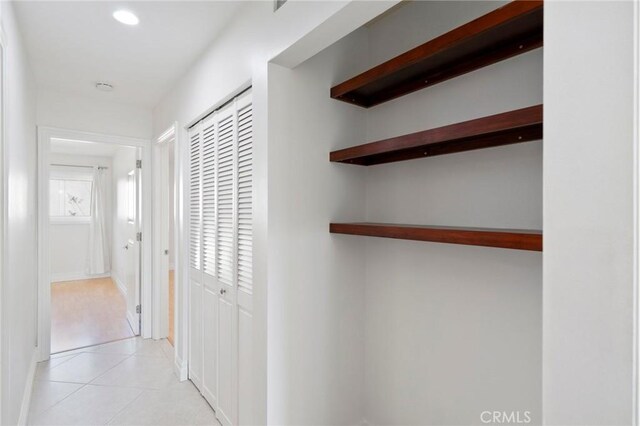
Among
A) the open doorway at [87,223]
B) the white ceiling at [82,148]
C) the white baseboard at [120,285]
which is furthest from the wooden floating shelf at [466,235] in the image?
→ the white ceiling at [82,148]

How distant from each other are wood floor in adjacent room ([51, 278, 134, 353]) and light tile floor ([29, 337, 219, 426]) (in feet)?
1.16

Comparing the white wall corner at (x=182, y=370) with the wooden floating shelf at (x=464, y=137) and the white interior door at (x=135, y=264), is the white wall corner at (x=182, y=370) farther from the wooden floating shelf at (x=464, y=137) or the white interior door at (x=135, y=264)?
the wooden floating shelf at (x=464, y=137)

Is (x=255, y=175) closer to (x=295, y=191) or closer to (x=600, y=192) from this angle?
(x=295, y=191)

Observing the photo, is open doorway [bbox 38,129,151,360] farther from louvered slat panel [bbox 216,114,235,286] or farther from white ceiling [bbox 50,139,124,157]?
louvered slat panel [bbox 216,114,235,286]

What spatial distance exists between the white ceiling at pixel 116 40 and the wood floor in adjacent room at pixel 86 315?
8.40ft

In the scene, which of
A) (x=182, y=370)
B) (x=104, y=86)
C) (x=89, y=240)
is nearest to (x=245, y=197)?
(x=182, y=370)

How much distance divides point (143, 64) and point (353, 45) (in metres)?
1.66

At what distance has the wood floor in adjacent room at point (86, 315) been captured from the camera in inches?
142

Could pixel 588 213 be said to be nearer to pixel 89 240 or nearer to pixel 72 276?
pixel 89 240

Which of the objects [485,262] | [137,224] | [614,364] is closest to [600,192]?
[614,364]

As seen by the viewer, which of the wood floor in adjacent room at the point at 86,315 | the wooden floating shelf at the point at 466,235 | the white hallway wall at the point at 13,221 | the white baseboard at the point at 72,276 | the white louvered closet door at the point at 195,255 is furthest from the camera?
the white baseboard at the point at 72,276

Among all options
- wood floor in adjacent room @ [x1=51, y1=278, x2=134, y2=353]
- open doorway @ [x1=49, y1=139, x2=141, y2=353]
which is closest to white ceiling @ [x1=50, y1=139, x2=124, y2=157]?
open doorway @ [x1=49, y1=139, x2=141, y2=353]

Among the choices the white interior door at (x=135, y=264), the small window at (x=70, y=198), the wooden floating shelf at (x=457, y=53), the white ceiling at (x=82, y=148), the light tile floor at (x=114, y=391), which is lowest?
the light tile floor at (x=114, y=391)

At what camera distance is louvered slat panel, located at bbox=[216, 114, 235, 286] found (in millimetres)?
2096
